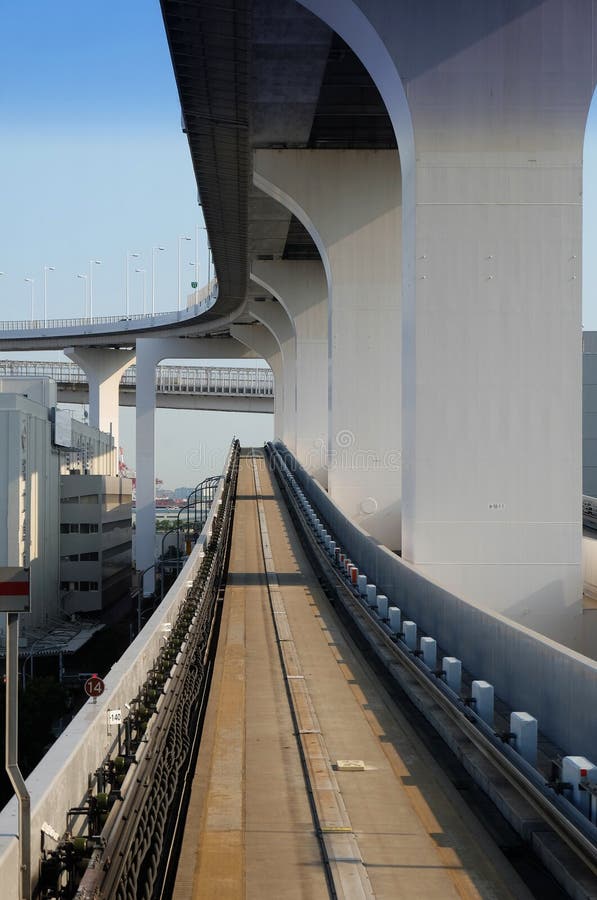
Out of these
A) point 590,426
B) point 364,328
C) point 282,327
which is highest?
point 282,327

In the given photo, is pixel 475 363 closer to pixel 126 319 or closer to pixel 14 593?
pixel 14 593

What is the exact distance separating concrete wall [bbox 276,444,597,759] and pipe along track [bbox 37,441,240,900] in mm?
3033

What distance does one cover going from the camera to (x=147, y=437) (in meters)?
74.2

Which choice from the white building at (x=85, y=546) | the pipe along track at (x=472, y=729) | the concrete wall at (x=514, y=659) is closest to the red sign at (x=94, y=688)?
the pipe along track at (x=472, y=729)

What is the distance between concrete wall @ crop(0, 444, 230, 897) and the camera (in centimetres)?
485

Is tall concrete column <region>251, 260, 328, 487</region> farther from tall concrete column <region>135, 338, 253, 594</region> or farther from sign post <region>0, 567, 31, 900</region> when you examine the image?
sign post <region>0, 567, 31, 900</region>

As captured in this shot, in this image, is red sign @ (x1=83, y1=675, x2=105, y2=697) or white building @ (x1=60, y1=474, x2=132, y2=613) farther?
white building @ (x1=60, y1=474, x2=132, y2=613)

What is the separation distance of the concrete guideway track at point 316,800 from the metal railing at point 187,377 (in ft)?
285

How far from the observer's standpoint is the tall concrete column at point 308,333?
4750 cm

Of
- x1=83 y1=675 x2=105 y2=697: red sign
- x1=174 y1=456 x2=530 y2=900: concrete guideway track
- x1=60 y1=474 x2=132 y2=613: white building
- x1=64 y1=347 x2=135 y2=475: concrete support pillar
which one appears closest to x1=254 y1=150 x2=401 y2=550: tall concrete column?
x1=174 y1=456 x2=530 y2=900: concrete guideway track

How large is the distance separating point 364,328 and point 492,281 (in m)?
14.8

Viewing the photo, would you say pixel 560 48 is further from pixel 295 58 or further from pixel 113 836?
pixel 113 836

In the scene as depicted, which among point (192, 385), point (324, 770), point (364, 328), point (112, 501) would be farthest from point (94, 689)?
point (192, 385)

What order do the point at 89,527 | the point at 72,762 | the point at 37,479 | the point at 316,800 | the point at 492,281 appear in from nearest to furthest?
the point at 72,762, the point at 316,800, the point at 492,281, the point at 37,479, the point at 89,527
